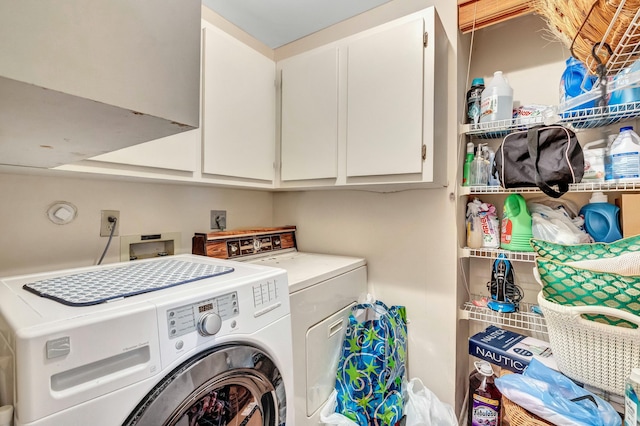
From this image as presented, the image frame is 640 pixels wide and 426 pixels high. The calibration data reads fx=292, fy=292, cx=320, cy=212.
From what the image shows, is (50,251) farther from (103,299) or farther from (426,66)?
(426,66)

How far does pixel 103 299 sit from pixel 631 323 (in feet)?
5.20

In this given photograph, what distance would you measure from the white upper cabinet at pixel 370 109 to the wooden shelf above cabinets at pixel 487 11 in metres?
0.18

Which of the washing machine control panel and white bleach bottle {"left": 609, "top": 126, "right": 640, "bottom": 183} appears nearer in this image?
the washing machine control panel

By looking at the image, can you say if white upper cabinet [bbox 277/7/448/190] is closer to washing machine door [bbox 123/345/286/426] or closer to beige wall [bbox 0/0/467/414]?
beige wall [bbox 0/0/467/414]

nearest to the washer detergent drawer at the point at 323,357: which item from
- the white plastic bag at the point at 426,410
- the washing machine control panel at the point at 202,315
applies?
the white plastic bag at the point at 426,410

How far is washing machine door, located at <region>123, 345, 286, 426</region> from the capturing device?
71 centimetres

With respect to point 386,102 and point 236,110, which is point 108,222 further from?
point 386,102

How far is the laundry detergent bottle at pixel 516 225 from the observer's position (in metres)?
1.40

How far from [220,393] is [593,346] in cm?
127

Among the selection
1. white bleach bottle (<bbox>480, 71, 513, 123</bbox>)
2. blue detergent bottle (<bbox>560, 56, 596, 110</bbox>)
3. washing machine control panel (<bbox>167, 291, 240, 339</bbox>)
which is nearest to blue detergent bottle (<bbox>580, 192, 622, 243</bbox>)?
blue detergent bottle (<bbox>560, 56, 596, 110</bbox>)

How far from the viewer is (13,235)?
3.83ft

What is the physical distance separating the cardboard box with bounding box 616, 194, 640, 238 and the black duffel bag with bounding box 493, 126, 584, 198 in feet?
0.75

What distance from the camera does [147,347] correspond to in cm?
70

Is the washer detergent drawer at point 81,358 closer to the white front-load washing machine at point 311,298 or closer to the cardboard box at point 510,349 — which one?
the white front-load washing machine at point 311,298
